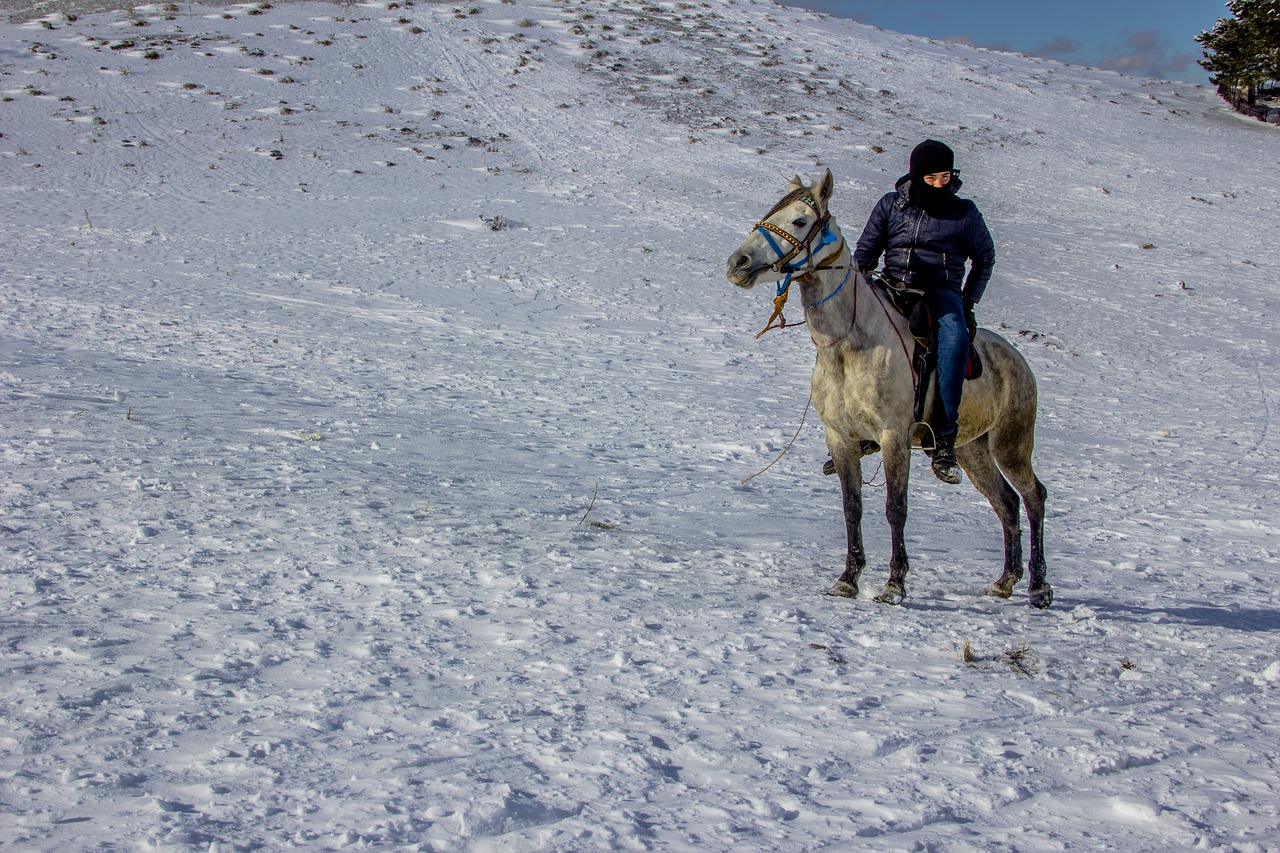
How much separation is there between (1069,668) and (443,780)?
346 cm

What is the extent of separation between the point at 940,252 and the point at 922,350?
2.24 feet

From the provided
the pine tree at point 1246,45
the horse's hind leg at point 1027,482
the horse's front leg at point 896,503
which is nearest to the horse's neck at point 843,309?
the horse's front leg at point 896,503

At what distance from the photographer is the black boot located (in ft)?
20.2

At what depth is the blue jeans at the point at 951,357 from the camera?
6082mm

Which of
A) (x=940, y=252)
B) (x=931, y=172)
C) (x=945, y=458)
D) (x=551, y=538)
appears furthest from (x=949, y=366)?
(x=551, y=538)

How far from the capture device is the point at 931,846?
3410 mm

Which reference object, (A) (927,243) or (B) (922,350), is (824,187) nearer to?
(A) (927,243)

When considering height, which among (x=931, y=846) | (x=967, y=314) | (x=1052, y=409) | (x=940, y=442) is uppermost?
(x=967, y=314)

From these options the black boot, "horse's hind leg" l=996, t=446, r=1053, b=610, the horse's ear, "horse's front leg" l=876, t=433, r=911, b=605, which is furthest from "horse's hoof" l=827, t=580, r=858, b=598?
the horse's ear

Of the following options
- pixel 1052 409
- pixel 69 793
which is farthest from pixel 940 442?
pixel 1052 409

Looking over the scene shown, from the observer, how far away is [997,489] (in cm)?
699

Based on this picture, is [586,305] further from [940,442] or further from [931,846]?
[931,846]

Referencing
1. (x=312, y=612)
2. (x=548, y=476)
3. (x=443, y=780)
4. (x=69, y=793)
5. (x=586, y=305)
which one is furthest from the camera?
(x=586, y=305)

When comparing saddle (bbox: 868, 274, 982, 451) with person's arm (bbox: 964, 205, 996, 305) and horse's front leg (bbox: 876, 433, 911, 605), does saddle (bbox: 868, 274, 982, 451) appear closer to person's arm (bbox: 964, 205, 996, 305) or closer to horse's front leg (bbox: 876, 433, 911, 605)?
horse's front leg (bbox: 876, 433, 911, 605)
